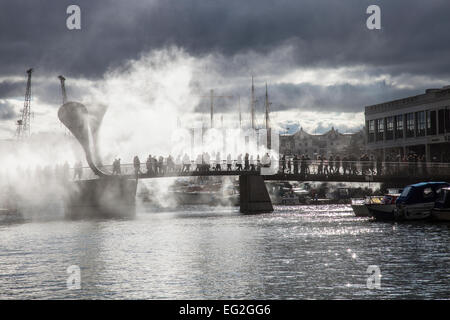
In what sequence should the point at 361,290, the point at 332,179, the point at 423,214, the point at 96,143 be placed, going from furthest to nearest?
the point at 96,143, the point at 332,179, the point at 423,214, the point at 361,290

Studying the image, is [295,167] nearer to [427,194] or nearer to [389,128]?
[427,194]

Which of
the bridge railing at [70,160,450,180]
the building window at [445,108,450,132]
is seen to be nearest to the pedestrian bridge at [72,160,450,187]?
the bridge railing at [70,160,450,180]

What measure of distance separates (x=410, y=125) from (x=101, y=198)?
65.1 meters

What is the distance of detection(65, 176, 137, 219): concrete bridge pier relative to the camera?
109 meters

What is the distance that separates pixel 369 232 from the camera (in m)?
67.0

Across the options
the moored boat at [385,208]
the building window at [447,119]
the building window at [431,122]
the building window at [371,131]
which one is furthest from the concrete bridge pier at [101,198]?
the building window at [371,131]

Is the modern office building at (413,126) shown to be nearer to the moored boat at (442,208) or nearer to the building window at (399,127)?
the building window at (399,127)

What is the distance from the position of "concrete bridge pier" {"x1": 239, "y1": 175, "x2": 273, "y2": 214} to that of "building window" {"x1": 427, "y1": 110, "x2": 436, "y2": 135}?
3744 cm

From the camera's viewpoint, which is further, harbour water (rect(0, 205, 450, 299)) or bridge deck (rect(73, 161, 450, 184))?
bridge deck (rect(73, 161, 450, 184))

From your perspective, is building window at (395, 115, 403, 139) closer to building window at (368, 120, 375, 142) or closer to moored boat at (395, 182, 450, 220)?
building window at (368, 120, 375, 142)

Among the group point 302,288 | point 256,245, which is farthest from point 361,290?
point 256,245

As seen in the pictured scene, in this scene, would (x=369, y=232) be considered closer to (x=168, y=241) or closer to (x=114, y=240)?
(x=168, y=241)

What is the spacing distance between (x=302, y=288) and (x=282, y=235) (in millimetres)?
31636

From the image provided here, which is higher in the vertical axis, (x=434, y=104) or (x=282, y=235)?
(x=434, y=104)
